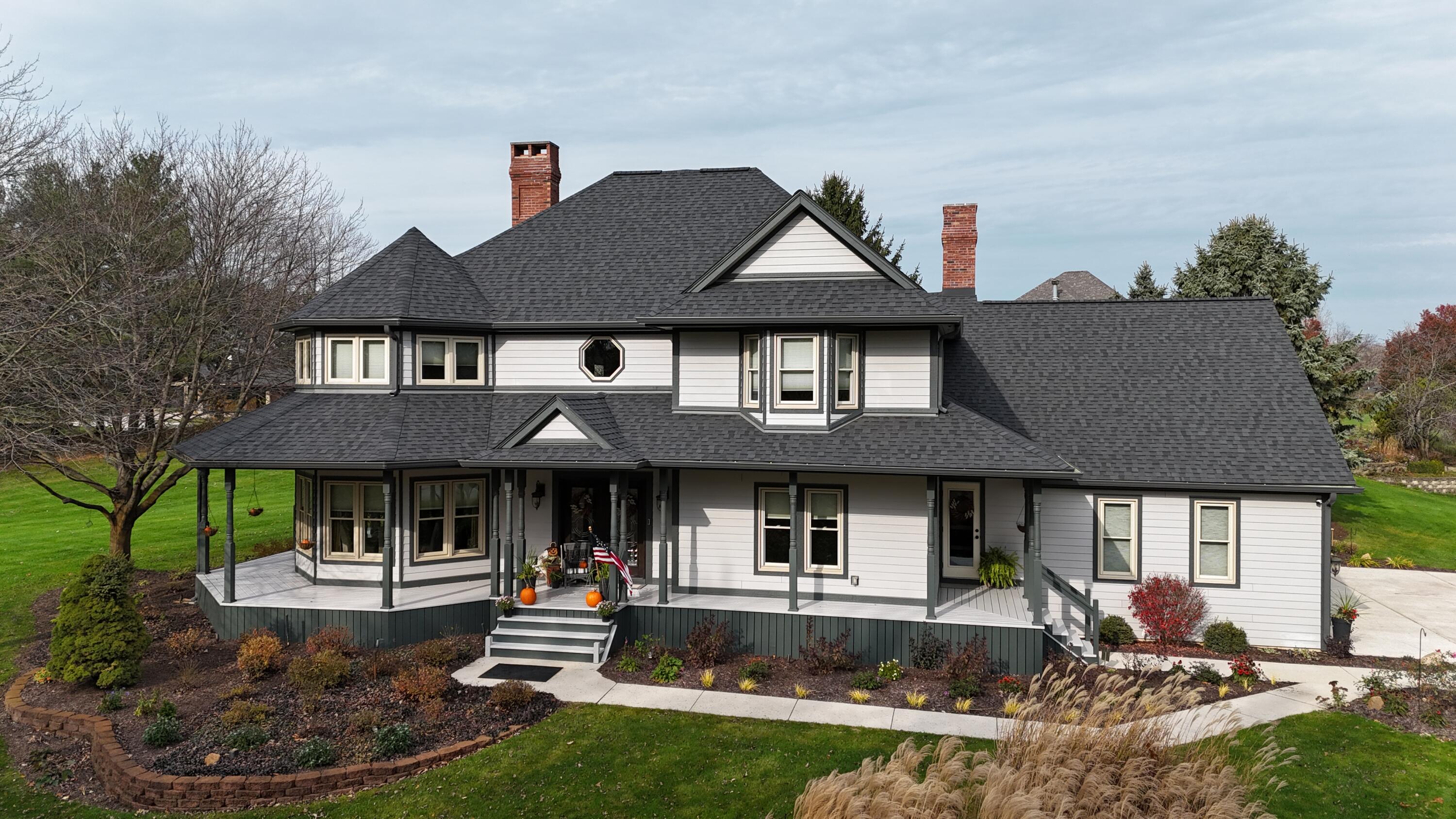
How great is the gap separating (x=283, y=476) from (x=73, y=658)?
32.1 metres

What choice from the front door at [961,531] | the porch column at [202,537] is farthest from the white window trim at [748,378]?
the porch column at [202,537]

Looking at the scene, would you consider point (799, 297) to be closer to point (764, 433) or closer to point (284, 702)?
point (764, 433)

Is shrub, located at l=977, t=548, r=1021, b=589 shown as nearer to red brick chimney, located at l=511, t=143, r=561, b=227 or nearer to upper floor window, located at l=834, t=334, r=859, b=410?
upper floor window, located at l=834, t=334, r=859, b=410

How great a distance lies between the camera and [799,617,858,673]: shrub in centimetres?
1356

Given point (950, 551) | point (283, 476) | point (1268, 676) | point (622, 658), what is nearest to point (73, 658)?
point (622, 658)

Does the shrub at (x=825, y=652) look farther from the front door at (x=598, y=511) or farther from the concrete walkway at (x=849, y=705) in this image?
the front door at (x=598, y=511)

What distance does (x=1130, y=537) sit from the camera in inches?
628

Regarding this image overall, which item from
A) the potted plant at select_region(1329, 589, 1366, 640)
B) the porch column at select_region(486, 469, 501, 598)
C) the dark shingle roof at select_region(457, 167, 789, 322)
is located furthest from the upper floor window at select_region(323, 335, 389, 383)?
the potted plant at select_region(1329, 589, 1366, 640)

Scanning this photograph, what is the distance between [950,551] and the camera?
1703 centimetres

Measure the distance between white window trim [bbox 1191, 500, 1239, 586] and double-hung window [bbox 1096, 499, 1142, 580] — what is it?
1.05 metres

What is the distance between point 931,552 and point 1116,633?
14.8ft

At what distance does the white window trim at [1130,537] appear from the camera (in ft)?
52.0

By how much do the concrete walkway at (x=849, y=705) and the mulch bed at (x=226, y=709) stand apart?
31.0 inches

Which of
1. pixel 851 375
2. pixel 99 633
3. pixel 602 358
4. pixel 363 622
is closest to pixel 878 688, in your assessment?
pixel 851 375
